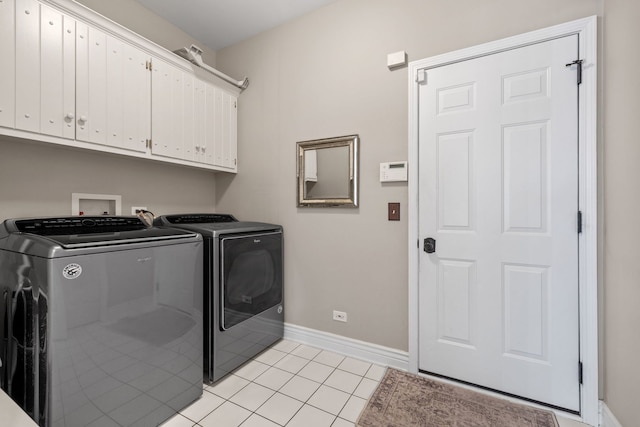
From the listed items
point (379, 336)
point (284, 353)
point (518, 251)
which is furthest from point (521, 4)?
point (284, 353)

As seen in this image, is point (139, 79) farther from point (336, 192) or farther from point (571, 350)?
point (571, 350)

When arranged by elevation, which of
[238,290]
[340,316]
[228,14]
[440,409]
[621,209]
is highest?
[228,14]

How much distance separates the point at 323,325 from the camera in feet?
7.73

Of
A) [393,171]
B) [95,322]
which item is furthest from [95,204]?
[393,171]

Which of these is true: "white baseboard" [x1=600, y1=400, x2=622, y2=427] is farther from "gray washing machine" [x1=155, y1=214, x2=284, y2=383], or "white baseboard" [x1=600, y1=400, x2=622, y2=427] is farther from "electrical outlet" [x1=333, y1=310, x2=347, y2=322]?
"gray washing machine" [x1=155, y1=214, x2=284, y2=383]

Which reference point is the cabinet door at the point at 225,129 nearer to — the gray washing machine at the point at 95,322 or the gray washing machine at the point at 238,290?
the gray washing machine at the point at 238,290

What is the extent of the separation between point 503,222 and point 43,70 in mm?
2714

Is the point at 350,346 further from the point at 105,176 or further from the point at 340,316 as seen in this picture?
the point at 105,176

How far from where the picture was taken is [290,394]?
1.76m

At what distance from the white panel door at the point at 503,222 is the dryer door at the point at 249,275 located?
1.17 m

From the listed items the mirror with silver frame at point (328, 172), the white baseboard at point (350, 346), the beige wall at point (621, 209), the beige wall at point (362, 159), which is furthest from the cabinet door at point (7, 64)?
the beige wall at point (621, 209)

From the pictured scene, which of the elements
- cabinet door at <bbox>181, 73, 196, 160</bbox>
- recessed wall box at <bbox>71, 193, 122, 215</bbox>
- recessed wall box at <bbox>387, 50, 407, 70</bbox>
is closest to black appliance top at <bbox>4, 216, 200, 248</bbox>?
recessed wall box at <bbox>71, 193, 122, 215</bbox>

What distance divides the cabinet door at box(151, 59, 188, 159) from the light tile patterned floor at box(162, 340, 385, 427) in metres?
1.70

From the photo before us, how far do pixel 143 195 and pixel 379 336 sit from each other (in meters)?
2.16
